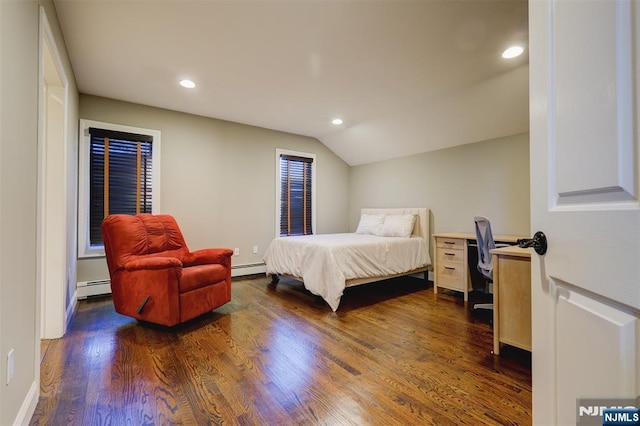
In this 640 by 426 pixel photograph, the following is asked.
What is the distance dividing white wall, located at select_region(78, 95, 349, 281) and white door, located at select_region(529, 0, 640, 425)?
400 centimetres

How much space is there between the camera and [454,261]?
3541 millimetres

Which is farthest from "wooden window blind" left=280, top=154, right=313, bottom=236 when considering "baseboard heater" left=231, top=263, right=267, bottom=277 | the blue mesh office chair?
the blue mesh office chair

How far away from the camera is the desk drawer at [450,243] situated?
3.47m

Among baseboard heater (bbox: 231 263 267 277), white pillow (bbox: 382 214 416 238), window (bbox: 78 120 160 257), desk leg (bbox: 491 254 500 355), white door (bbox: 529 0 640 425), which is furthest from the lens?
baseboard heater (bbox: 231 263 267 277)

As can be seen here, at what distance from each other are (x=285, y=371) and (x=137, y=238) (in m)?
1.99

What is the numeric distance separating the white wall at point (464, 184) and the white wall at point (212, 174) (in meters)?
1.64

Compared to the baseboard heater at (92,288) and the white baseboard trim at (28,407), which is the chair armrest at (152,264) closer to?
the white baseboard trim at (28,407)

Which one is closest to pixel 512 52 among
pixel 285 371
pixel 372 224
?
pixel 372 224

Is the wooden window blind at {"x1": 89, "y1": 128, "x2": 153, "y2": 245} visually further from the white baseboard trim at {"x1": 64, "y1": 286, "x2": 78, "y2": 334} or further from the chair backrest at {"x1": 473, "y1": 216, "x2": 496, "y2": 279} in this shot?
the chair backrest at {"x1": 473, "y1": 216, "x2": 496, "y2": 279}

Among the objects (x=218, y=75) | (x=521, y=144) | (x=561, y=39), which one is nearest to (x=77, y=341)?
(x=218, y=75)

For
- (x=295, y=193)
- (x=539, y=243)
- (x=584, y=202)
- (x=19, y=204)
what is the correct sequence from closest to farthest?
(x=584, y=202) → (x=539, y=243) → (x=19, y=204) → (x=295, y=193)

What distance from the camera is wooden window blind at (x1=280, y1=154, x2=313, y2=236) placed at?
4.99 metres

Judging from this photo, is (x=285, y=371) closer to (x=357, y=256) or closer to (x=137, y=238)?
(x=357, y=256)

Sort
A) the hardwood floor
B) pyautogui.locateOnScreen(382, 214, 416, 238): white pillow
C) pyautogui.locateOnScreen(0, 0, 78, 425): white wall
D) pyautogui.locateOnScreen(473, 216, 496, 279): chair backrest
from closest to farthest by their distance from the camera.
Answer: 1. pyautogui.locateOnScreen(0, 0, 78, 425): white wall
2. the hardwood floor
3. pyautogui.locateOnScreen(473, 216, 496, 279): chair backrest
4. pyautogui.locateOnScreen(382, 214, 416, 238): white pillow
